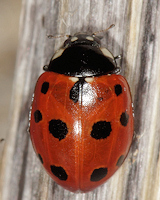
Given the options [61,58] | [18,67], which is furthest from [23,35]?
[61,58]

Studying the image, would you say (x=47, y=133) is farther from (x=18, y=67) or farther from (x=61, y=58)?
(x=18, y=67)

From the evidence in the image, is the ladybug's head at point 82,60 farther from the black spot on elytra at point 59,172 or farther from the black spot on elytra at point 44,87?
the black spot on elytra at point 59,172

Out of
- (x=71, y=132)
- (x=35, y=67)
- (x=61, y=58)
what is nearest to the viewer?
(x=71, y=132)

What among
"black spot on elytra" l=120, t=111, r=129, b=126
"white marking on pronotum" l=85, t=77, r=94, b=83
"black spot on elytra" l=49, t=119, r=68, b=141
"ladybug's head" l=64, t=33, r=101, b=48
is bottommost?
"black spot on elytra" l=49, t=119, r=68, b=141

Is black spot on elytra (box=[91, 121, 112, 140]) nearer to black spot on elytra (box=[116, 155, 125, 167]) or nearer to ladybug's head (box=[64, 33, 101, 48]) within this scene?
black spot on elytra (box=[116, 155, 125, 167])

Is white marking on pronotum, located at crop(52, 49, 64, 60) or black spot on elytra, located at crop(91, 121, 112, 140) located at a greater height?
white marking on pronotum, located at crop(52, 49, 64, 60)

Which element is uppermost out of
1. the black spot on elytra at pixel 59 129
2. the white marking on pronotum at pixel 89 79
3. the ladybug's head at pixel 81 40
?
the ladybug's head at pixel 81 40

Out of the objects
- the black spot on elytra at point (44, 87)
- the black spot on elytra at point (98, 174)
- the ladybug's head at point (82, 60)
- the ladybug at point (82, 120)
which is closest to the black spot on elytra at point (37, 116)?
the ladybug at point (82, 120)

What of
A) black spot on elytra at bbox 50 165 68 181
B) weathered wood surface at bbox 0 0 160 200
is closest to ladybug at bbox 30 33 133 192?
black spot on elytra at bbox 50 165 68 181
